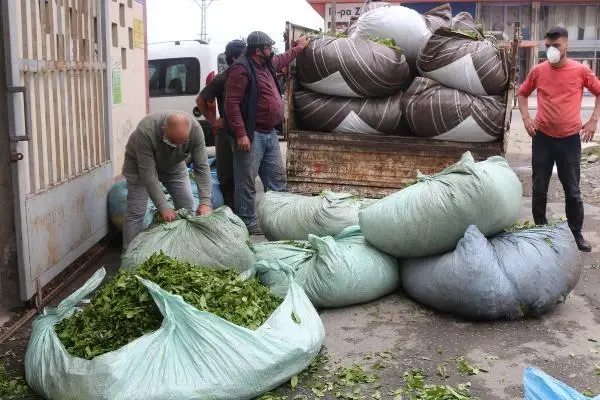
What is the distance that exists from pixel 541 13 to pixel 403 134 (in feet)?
81.7

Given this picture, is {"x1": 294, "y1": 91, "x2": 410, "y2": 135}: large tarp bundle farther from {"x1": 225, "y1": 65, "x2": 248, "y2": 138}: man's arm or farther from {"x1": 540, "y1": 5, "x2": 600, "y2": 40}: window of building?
{"x1": 540, "y1": 5, "x2": 600, "y2": 40}: window of building

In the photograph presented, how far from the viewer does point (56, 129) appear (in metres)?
5.09

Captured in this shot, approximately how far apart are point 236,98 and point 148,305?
10.3ft

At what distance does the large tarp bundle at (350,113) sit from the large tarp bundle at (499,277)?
2624 mm

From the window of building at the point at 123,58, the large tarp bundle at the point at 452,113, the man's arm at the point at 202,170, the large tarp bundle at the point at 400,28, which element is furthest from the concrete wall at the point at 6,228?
the large tarp bundle at the point at 400,28

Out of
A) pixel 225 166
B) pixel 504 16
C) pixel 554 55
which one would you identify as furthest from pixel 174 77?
pixel 504 16

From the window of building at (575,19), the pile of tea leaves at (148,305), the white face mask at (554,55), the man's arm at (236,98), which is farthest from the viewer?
the window of building at (575,19)

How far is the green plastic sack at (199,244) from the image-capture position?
4.32 meters

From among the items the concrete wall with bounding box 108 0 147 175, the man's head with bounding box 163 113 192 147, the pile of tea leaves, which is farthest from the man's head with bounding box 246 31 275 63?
the pile of tea leaves

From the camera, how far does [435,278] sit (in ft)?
14.4

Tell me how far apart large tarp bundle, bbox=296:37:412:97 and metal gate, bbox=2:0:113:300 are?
1898 mm

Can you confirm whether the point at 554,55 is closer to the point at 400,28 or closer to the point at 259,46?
the point at 400,28

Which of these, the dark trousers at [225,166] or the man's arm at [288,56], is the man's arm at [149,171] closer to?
the man's arm at [288,56]

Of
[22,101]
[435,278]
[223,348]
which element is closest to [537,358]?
[435,278]
